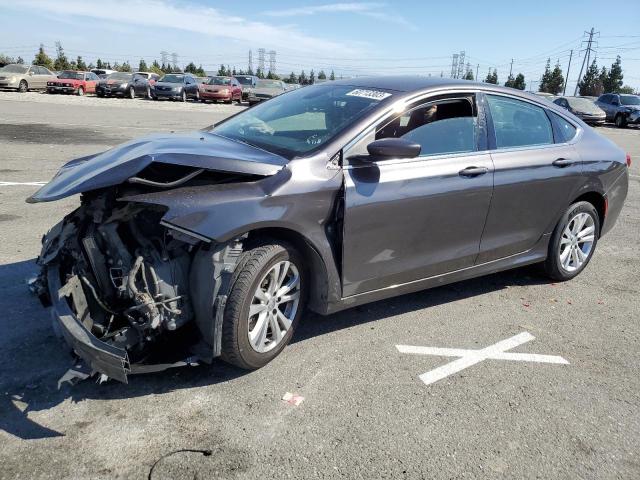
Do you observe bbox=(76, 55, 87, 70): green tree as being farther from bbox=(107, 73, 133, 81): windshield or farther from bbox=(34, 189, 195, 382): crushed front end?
bbox=(34, 189, 195, 382): crushed front end

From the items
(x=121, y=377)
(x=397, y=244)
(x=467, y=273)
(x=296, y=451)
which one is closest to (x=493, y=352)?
(x=467, y=273)

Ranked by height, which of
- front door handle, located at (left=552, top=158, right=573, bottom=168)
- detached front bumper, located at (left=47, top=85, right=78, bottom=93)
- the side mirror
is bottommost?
detached front bumper, located at (left=47, top=85, right=78, bottom=93)

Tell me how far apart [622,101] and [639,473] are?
33002 millimetres

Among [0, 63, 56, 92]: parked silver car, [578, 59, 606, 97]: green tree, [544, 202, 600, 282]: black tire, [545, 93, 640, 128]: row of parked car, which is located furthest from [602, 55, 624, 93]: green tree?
[544, 202, 600, 282]: black tire

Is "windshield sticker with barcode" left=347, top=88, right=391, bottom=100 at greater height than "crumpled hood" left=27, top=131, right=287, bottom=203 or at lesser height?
greater

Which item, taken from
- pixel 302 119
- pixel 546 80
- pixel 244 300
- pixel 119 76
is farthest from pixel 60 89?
pixel 546 80

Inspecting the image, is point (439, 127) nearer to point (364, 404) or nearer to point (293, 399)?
point (364, 404)

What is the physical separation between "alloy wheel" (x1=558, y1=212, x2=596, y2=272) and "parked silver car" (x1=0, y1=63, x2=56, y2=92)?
3207cm

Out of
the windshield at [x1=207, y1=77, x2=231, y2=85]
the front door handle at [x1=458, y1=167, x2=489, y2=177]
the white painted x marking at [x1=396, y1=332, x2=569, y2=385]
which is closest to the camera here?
the white painted x marking at [x1=396, y1=332, x2=569, y2=385]

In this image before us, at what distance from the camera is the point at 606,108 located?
31.4 meters

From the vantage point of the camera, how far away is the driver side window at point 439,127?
12.7 ft

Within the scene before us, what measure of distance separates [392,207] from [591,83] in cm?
8254

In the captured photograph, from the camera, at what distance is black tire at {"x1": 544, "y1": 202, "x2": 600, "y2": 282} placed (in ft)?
16.3

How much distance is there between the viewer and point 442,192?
391cm
